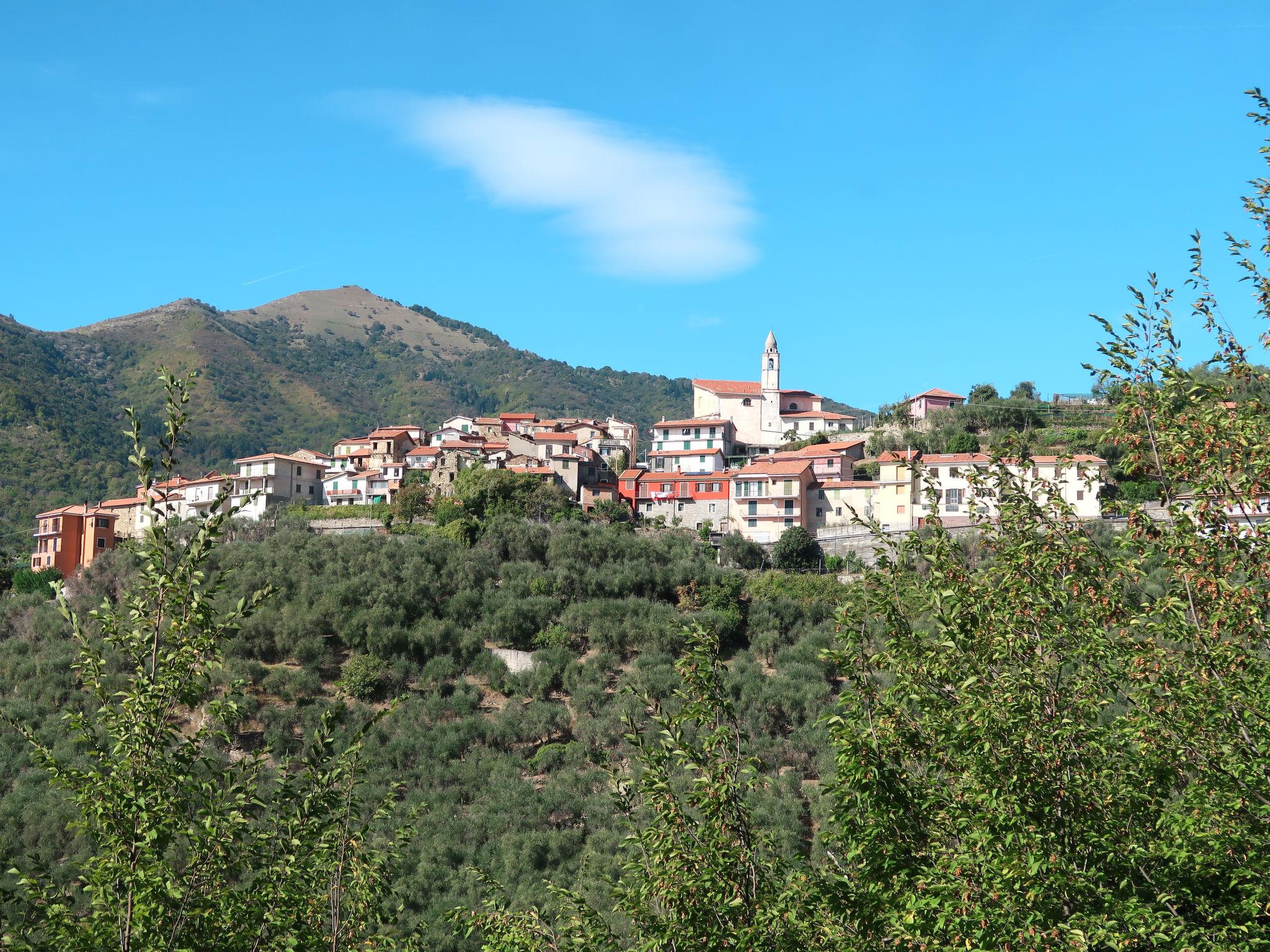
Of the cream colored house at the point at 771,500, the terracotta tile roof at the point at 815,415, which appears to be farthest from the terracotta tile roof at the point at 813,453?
the terracotta tile roof at the point at 815,415

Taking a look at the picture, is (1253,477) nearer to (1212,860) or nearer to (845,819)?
(1212,860)

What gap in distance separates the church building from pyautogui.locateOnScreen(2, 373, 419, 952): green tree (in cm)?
7153

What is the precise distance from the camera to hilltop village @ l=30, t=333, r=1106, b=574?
213 feet

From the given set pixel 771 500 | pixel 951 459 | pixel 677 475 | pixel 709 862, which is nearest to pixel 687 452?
pixel 677 475

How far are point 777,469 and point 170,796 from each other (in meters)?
58.6

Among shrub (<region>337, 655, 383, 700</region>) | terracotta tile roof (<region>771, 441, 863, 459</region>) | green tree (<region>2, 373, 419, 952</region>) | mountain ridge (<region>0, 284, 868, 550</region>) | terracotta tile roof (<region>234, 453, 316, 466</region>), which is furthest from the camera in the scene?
mountain ridge (<region>0, 284, 868, 550</region>)

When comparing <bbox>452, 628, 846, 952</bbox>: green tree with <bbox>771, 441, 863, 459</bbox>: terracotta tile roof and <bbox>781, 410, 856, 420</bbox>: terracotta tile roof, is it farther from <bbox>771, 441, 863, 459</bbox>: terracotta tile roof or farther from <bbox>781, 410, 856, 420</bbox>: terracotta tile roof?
<bbox>781, 410, 856, 420</bbox>: terracotta tile roof

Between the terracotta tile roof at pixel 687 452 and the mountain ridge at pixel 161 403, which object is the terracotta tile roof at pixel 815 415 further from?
the mountain ridge at pixel 161 403

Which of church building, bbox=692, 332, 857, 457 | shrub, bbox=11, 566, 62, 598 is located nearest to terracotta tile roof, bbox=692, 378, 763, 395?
church building, bbox=692, 332, 857, 457

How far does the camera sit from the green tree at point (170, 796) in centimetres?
856

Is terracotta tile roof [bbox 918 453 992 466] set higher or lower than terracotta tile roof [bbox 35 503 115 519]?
higher

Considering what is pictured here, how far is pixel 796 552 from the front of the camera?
6194cm

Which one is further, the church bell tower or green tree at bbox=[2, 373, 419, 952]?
the church bell tower

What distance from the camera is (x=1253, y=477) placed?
1127 cm
